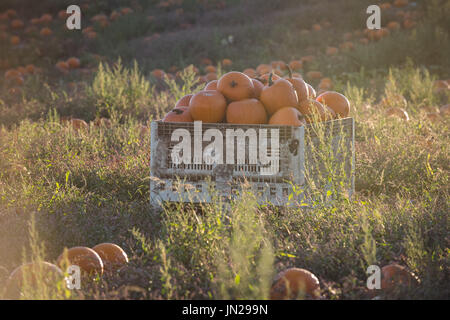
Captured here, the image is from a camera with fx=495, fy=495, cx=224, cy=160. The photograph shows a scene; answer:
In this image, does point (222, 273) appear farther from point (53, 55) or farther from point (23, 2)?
point (23, 2)

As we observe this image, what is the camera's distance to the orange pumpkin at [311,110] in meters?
3.30

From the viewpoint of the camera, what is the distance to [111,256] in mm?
2621

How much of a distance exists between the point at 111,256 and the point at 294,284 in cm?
100

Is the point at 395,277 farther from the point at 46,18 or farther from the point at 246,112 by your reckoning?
the point at 46,18

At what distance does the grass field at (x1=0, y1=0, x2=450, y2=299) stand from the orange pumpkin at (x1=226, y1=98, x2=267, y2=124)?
59cm

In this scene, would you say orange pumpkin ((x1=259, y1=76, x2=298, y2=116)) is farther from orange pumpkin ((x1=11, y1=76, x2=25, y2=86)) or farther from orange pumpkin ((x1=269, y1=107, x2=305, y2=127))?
orange pumpkin ((x1=11, y1=76, x2=25, y2=86))

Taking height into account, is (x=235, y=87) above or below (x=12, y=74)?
below

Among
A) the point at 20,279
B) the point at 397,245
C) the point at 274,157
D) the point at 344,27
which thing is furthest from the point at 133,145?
the point at 344,27

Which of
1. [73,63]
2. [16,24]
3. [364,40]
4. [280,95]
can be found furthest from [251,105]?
[16,24]

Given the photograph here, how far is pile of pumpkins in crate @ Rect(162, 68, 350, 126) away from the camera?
3.29m

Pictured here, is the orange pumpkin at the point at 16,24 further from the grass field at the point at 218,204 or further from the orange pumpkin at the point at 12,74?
the orange pumpkin at the point at 12,74

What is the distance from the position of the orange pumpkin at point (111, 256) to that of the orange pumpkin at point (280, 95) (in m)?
1.43

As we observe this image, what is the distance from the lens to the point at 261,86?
366 centimetres

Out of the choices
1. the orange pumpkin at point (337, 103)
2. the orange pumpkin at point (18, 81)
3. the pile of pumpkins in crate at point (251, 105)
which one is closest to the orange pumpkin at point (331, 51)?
the orange pumpkin at point (18, 81)
